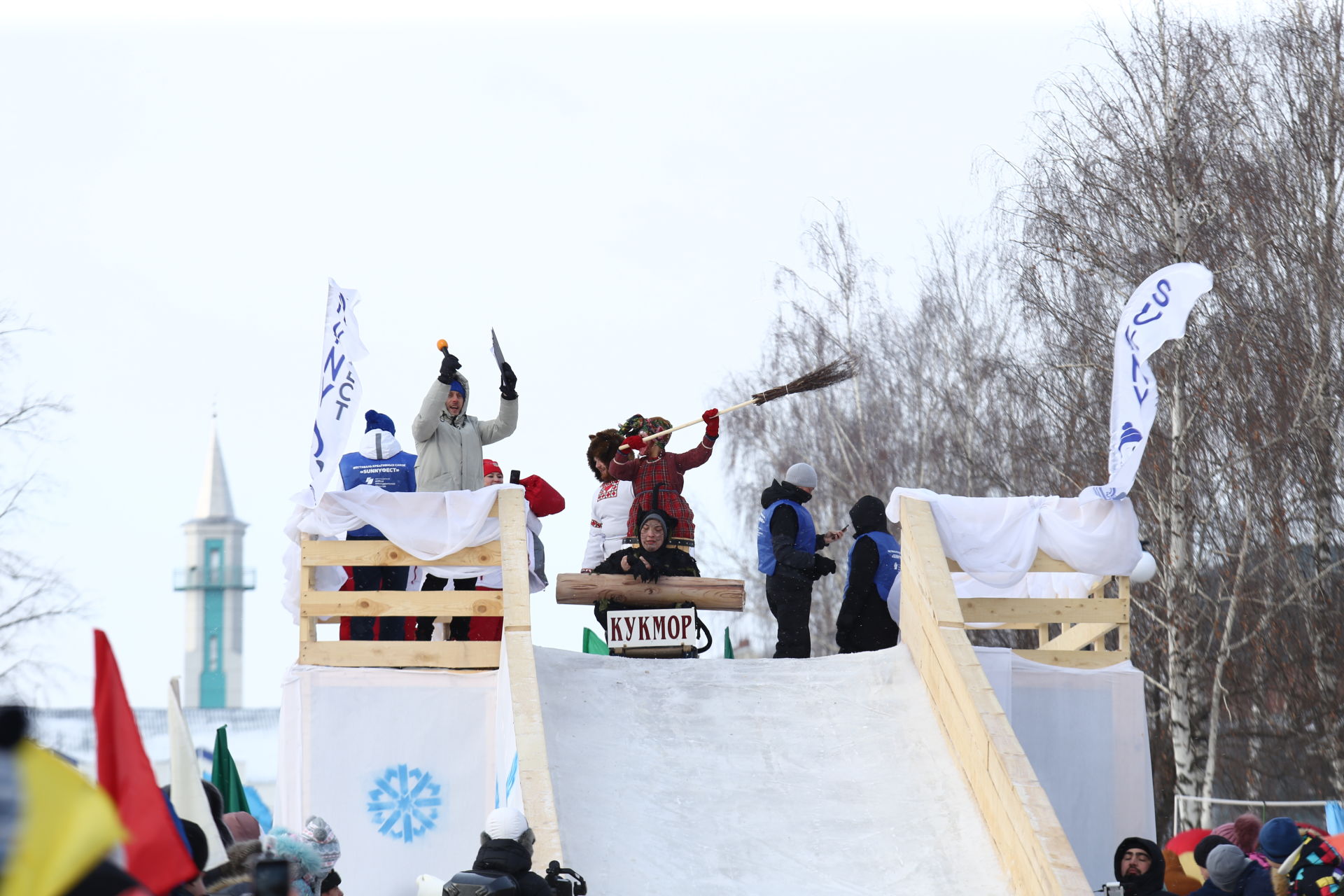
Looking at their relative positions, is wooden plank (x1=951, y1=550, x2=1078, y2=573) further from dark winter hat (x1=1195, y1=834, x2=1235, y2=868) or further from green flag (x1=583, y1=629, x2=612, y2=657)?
green flag (x1=583, y1=629, x2=612, y2=657)

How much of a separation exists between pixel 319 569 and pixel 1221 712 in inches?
525

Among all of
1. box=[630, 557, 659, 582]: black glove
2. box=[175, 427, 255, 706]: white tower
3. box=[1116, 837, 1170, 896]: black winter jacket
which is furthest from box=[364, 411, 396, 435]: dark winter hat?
box=[175, 427, 255, 706]: white tower

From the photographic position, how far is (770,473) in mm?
27641

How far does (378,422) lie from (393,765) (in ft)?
7.60

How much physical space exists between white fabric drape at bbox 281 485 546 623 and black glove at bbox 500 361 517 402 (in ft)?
3.09

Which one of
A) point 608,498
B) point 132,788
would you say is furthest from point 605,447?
point 132,788

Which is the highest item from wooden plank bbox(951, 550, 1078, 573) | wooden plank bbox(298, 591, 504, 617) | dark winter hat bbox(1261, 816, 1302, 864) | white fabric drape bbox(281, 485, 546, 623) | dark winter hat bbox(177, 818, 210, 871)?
white fabric drape bbox(281, 485, 546, 623)

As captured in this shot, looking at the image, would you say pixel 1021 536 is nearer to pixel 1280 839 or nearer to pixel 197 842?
pixel 1280 839

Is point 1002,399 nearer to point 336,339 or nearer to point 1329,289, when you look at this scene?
point 1329,289

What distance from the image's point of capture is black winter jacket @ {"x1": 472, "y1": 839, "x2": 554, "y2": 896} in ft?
17.9

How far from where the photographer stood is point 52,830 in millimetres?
2527

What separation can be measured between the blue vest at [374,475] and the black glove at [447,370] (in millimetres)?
589

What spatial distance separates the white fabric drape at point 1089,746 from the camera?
1035cm

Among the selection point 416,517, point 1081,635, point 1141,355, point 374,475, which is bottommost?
point 1081,635
